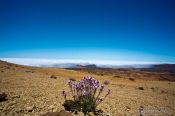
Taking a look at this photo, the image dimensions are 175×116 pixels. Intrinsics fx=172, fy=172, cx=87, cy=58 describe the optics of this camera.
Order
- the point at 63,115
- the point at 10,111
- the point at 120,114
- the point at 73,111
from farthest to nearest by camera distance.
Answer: the point at 120,114
the point at 73,111
the point at 10,111
the point at 63,115

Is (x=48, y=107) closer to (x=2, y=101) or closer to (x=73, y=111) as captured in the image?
(x=73, y=111)

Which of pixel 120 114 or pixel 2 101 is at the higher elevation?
pixel 2 101

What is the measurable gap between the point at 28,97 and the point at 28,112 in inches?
61.2

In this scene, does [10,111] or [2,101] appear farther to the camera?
[2,101]

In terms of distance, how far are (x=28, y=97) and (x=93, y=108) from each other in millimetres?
2820

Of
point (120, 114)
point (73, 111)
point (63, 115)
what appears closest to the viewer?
point (63, 115)

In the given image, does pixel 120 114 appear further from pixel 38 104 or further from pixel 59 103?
pixel 38 104

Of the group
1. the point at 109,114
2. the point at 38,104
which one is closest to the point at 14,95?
the point at 38,104

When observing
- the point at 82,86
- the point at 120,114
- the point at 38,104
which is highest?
the point at 82,86

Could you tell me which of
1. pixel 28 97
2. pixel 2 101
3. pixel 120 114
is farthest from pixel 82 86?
pixel 2 101

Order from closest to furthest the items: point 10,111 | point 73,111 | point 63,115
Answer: point 63,115 < point 10,111 < point 73,111

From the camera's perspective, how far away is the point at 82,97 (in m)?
6.60

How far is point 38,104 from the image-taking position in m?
6.57

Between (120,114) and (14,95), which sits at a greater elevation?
(14,95)
